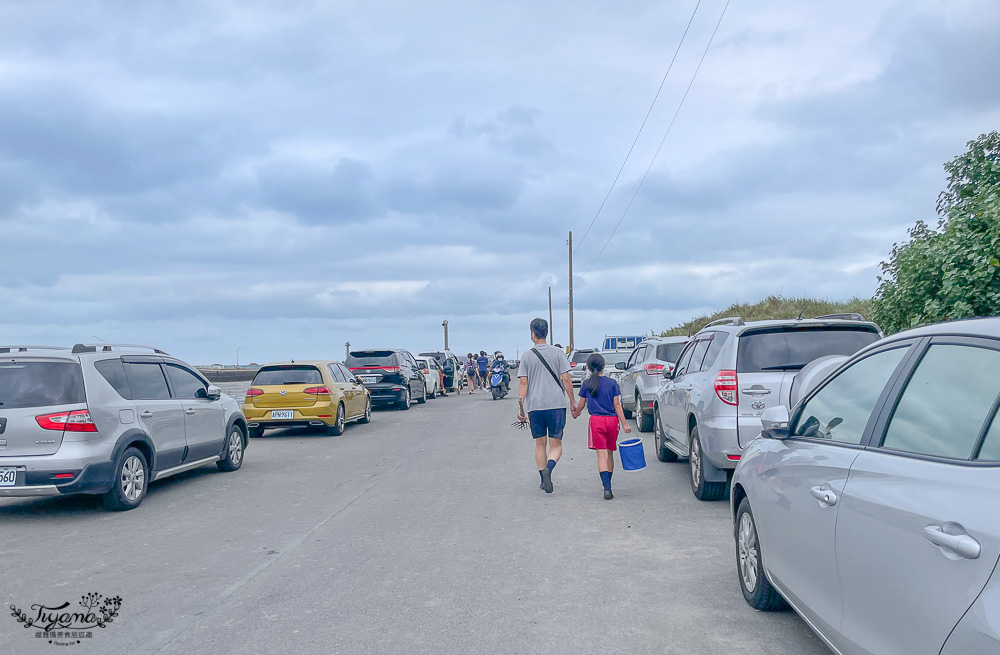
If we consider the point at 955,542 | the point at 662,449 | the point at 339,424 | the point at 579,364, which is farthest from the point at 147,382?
the point at 579,364

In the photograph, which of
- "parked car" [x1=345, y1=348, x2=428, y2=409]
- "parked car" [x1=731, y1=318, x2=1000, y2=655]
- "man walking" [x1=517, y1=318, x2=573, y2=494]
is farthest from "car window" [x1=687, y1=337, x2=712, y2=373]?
"parked car" [x1=345, y1=348, x2=428, y2=409]

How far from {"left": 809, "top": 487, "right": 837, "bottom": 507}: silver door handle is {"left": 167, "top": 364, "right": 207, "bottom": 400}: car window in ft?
27.2

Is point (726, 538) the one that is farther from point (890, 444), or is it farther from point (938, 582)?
point (938, 582)

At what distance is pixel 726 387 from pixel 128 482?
6296mm

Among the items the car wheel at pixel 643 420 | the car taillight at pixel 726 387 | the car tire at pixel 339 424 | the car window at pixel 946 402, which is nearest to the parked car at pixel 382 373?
the car tire at pixel 339 424

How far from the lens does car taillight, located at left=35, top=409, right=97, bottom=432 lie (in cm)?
793

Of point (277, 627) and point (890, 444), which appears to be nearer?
point (890, 444)

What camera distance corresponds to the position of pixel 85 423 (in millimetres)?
8039

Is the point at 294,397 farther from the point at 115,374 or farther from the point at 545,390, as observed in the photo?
the point at 545,390

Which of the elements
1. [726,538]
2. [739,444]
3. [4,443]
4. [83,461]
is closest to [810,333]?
[739,444]

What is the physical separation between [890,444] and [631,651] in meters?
1.81

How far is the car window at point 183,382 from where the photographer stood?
10125 millimetres

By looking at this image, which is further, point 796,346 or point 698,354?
point 698,354

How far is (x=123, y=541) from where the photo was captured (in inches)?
282
